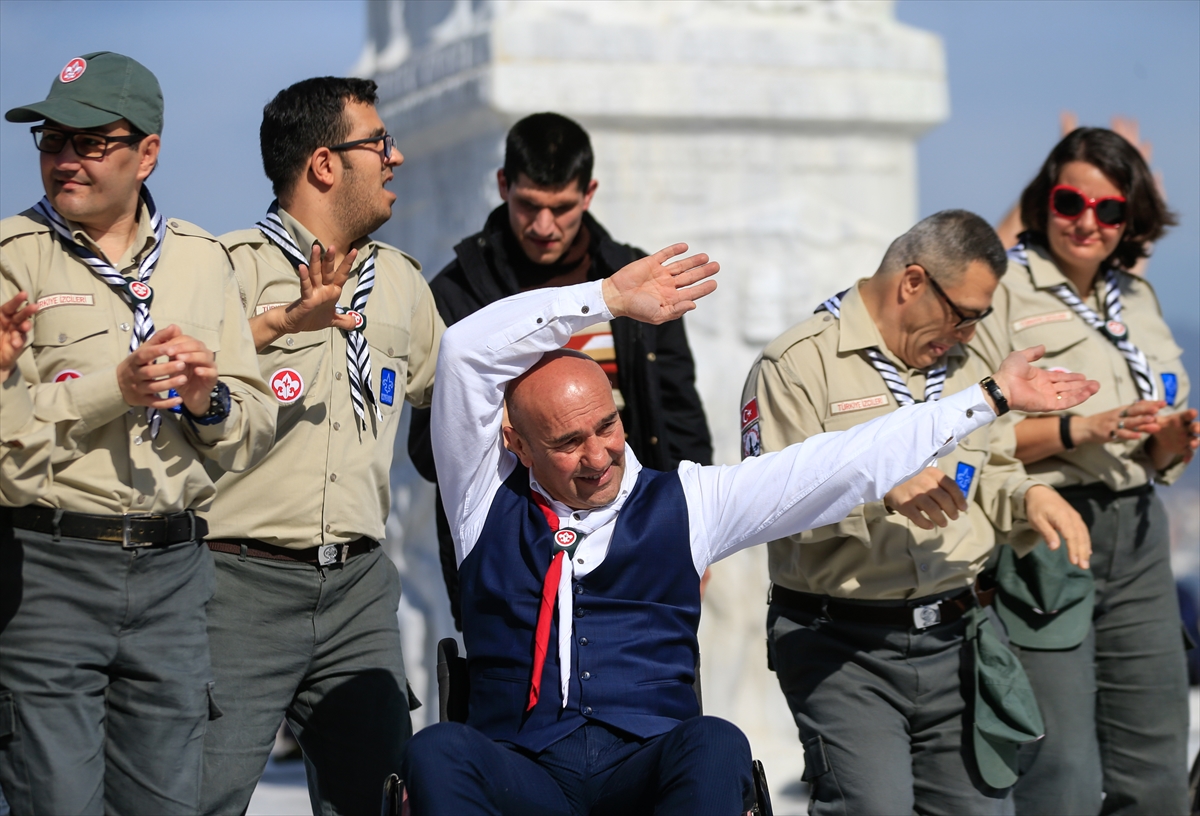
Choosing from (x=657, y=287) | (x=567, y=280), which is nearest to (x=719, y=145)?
(x=567, y=280)

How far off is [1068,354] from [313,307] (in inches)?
82.9

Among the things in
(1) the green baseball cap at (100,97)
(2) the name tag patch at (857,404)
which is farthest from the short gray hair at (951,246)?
(1) the green baseball cap at (100,97)

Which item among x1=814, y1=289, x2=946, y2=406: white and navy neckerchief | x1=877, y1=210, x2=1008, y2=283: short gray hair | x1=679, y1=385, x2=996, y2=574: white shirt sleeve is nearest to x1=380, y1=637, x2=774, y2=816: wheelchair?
x1=679, y1=385, x2=996, y2=574: white shirt sleeve

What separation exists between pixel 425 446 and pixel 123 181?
1.24m

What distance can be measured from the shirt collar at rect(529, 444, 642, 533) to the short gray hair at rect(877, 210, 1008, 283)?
91cm

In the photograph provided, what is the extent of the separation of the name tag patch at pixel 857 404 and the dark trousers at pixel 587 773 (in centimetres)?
99

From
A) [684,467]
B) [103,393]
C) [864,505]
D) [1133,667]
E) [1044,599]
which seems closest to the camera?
[103,393]

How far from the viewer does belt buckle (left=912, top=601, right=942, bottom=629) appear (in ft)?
11.1

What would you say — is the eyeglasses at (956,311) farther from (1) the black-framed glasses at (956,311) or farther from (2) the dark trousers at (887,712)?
(2) the dark trousers at (887,712)

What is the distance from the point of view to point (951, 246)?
338cm

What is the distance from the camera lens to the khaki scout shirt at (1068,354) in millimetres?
3980

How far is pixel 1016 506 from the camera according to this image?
3.47m

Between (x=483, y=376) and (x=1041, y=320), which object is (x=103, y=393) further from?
(x=1041, y=320)

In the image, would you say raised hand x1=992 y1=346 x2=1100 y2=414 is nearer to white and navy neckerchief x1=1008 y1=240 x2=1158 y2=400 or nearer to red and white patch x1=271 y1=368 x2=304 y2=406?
white and navy neckerchief x1=1008 y1=240 x2=1158 y2=400
